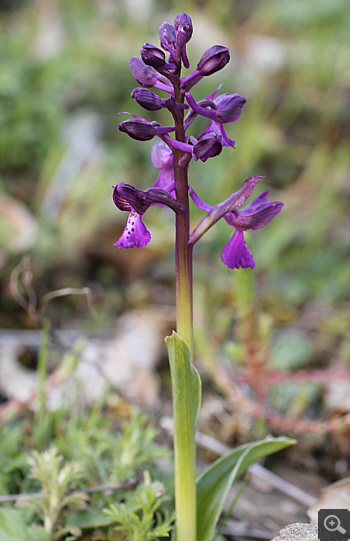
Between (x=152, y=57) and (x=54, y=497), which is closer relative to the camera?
(x=152, y=57)

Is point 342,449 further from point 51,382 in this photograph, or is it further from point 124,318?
point 124,318

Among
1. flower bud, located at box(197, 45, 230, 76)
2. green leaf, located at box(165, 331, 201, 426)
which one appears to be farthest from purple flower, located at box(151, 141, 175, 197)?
green leaf, located at box(165, 331, 201, 426)

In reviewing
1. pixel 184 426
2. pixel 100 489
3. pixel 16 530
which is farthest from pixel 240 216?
pixel 16 530

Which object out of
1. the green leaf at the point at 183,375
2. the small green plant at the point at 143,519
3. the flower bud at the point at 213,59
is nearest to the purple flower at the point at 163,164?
the flower bud at the point at 213,59

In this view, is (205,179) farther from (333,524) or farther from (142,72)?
(333,524)

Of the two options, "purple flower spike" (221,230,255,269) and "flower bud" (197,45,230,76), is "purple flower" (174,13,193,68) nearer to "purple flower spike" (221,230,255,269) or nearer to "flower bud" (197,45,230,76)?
"flower bud" (197,45,230,76)

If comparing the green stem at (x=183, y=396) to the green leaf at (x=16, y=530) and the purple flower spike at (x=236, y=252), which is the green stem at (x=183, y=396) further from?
the green leaf at (x=16, y=530)
